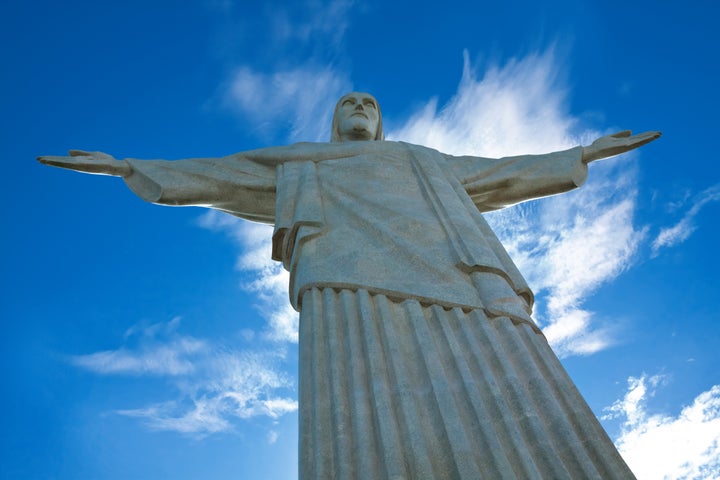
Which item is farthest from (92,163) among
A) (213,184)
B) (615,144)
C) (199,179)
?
(615,144)

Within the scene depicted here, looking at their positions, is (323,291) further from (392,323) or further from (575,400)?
(575,400)

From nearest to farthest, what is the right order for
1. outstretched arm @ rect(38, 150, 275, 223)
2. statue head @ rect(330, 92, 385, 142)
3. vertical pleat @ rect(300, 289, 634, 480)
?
1. vertical pleat @ rect(300, 289, 634, 480)
2. outstretched arm @ rect(38, 150, 275, 223)
3. statue head @ rect(330, 92, 385, 142)

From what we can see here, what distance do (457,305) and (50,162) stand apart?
4.64 m

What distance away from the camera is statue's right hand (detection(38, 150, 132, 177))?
276 inches

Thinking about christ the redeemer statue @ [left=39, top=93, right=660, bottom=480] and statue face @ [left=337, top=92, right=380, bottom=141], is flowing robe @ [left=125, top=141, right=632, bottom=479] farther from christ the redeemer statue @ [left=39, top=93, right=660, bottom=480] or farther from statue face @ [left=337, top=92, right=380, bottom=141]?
statue face @ [left=337, top=92, right=380, bottom=141]

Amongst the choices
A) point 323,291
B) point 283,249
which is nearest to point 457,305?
point 323,291

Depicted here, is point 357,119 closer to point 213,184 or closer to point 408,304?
point 213,184

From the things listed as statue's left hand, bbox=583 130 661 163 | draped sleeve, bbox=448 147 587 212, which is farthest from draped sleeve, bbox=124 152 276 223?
statue's left hand, bbox=583 130 661 163

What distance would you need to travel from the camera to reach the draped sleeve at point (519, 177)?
7.90m

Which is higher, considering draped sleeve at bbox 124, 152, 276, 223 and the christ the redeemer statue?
draped sleeve at bbox 124, 152, 276, 223

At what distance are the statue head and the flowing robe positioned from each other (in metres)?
1.16

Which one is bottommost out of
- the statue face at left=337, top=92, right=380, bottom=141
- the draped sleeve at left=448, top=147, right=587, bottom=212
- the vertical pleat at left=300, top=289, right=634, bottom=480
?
the vertical pleat at left=300, top=289, right=634, bottom=480

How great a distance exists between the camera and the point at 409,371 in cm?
441

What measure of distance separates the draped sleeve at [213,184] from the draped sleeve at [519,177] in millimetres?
2296
